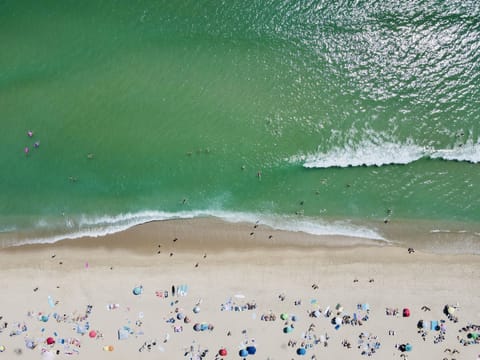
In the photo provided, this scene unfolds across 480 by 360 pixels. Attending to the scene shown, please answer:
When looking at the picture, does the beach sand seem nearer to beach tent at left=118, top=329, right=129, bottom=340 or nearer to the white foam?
beach tent at left=118, top=329, right=129, bottom=340

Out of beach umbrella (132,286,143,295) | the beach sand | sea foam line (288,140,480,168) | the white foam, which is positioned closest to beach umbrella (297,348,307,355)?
the beach sand

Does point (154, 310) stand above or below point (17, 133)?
below

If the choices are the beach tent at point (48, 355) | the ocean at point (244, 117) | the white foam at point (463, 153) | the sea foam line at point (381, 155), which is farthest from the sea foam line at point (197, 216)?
the beach tent at point (48, 355)

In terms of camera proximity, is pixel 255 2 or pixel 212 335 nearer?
pixel 212 335

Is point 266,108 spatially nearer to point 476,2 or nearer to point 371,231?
point 371,231

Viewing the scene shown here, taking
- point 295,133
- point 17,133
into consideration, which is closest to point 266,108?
point 295,133
